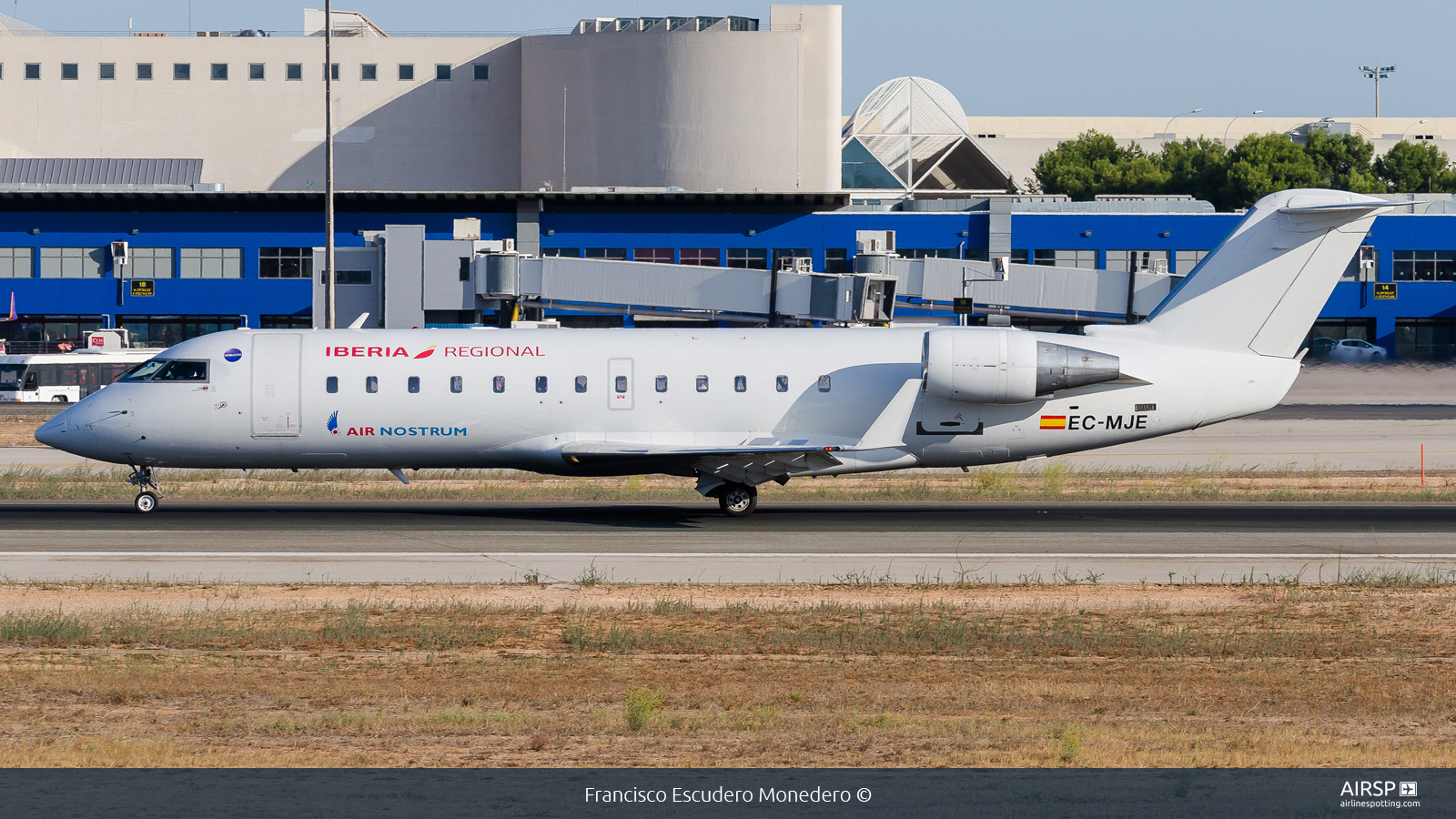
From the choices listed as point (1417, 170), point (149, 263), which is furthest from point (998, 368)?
point (1417, 170)

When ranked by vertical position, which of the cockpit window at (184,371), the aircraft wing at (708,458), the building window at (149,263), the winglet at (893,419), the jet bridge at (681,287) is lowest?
the aircraft wing at (708,458)

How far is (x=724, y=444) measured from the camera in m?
27.5

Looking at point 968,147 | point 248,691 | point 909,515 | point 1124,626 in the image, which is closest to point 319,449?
point 909,515

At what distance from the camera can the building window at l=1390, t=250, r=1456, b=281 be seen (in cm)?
8825

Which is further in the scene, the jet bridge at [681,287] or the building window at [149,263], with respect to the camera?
the building window at [149,263]

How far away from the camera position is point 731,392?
1088 inches

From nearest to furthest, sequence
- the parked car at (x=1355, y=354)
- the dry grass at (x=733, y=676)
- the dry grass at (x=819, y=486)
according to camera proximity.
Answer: the dry grass at (x=733, y=676)
the dry grass at (x=819, y=486)
the parked car at (x=1355, y=354)

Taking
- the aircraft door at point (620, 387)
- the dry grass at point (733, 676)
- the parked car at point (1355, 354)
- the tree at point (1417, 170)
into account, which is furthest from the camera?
the tree at point (1417, 170)

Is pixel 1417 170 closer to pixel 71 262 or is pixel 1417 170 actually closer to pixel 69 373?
pixel 71 262

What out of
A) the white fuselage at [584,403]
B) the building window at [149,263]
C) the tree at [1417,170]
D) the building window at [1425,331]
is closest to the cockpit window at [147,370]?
the white fuselage at [584,403]

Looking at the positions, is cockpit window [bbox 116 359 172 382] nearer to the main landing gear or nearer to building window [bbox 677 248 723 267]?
the main landing gear

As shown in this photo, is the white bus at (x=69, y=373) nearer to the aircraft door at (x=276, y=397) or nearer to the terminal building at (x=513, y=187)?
the terminal building at (x=513, y=187)

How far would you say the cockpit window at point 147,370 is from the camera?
28.2m

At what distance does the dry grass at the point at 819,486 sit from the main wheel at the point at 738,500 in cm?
403
